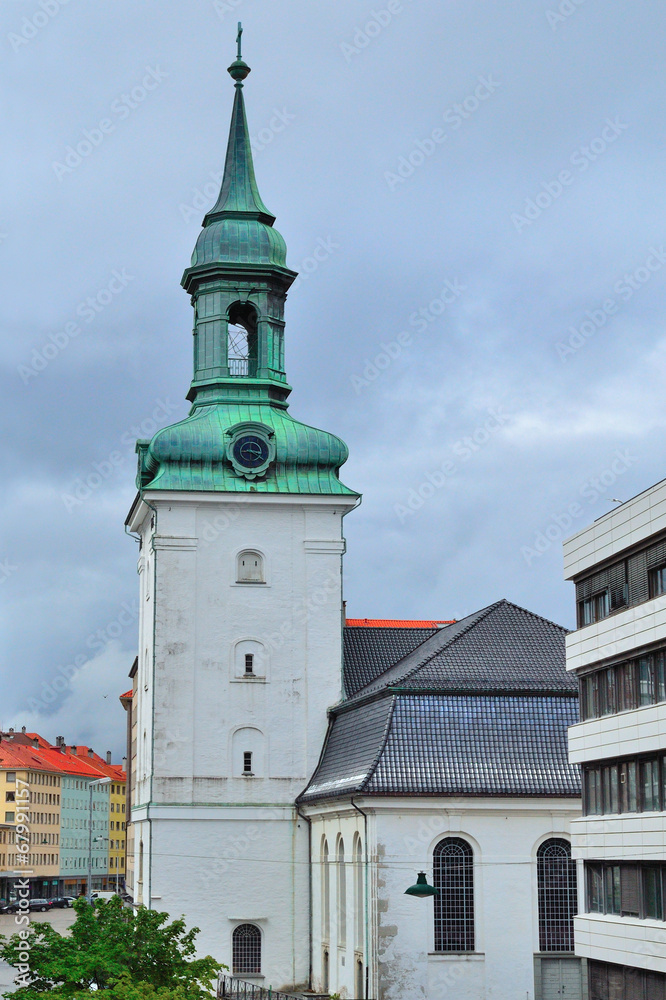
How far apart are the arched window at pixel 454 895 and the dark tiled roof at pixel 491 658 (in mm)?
4833

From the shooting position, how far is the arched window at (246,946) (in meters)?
55.3

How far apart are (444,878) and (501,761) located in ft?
12.3

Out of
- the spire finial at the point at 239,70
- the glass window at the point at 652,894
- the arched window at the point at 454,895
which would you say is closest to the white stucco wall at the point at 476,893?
the arched window at the point at 454,895

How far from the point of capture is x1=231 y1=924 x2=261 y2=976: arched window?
55.3 metres

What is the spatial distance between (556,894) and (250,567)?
16936mm

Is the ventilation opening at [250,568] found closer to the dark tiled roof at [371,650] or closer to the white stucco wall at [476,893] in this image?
the dark tiled roof at [371,650]

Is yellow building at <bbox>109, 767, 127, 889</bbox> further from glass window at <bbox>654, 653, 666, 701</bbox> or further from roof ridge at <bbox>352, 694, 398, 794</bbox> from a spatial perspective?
glass window at <bbox>654, 653, 666, 701</bbox>

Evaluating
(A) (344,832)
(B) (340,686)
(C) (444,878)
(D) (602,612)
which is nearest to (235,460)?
(B) (340,686)

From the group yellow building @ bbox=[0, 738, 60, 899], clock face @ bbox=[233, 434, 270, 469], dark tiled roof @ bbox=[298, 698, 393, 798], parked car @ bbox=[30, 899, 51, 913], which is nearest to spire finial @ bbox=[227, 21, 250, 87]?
clock face @ bbox=[233, 434, 270, 469]

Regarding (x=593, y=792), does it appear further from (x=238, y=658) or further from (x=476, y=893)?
(x=238, y=658)

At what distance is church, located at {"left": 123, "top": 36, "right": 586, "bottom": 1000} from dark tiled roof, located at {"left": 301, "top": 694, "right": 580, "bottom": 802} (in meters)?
0.07

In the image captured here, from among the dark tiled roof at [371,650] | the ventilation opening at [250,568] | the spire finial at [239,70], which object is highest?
the spire finial at [239,70]

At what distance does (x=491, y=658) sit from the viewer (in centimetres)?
5203

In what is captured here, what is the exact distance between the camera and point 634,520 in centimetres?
3522
